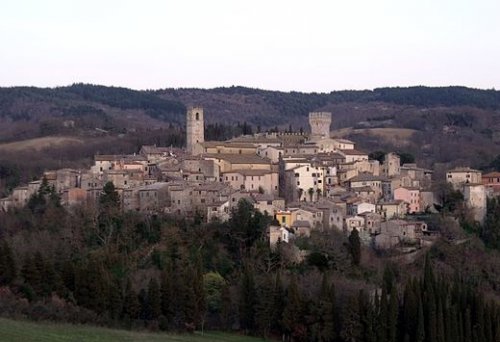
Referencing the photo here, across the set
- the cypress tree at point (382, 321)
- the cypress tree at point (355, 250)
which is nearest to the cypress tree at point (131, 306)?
the cypress tree at point (382, 321)

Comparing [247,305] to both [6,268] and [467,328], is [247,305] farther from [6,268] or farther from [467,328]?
[6,268]

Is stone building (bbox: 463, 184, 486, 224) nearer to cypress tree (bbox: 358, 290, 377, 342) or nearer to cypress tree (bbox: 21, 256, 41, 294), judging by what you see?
cypress tree (bbox: 358, 290, 377, 342)

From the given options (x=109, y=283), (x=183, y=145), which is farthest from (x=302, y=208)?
(x=183, y=145)

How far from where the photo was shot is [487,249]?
52.5m

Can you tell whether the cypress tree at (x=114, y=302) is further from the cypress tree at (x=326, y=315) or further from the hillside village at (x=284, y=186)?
the hillside village at (x=284, y=186)

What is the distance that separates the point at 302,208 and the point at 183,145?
24202 millimetres

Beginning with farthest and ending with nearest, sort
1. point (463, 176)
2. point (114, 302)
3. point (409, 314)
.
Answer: point (463, 176) < point (409, 314) < point (114, 302)

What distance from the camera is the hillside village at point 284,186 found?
51.8 metres

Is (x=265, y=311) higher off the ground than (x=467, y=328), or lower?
higher

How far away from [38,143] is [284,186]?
39.9 meters

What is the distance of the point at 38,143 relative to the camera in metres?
91.7

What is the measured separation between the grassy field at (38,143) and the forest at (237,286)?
39236 mm

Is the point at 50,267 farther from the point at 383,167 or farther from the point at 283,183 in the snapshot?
the point at 383,167

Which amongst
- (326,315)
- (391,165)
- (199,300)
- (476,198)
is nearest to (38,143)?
(391,165)
